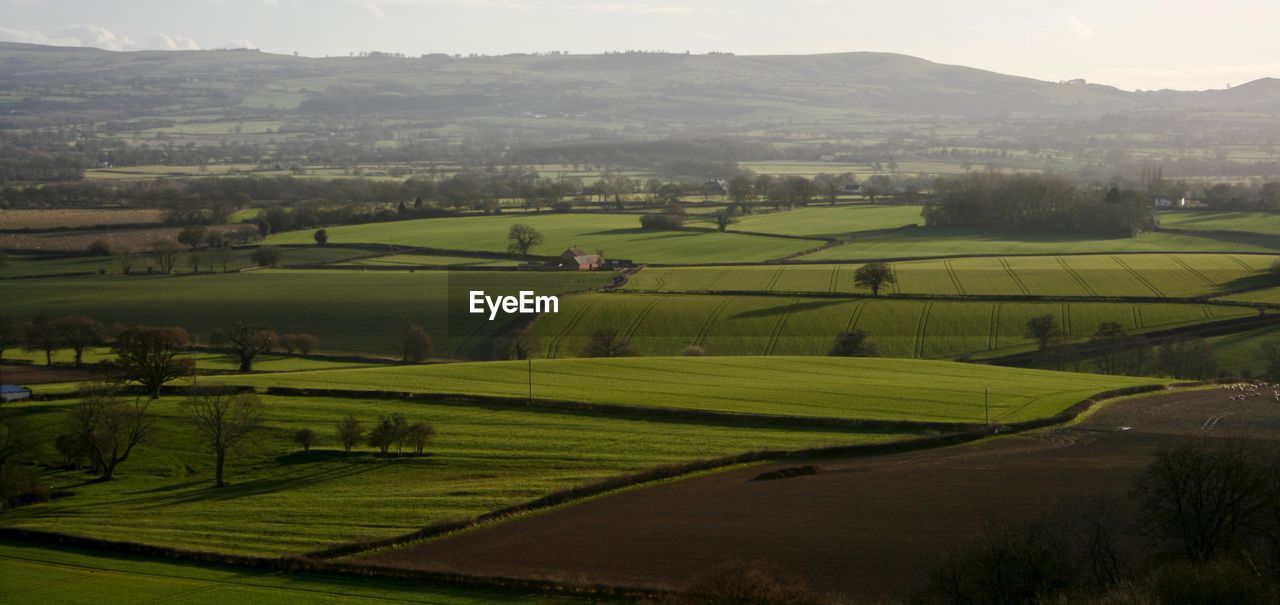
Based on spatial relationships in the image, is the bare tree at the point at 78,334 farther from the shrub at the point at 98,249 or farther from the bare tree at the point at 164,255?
the shrub at the point at 98,249

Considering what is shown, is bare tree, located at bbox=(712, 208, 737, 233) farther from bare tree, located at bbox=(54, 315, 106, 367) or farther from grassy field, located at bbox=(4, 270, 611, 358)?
bare tree, located at bbox=(54, 315, 106, 367)

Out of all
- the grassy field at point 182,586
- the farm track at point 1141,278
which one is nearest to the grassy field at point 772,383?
the grassy field at point 182,586

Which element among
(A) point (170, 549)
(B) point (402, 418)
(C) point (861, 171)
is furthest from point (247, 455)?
(C) point (861, 171)

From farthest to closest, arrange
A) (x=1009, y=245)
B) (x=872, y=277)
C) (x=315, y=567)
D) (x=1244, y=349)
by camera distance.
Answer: (x=1009, y=245) < (x=872, y=277) < (x=1244, y=349) < (x=315, y=567)

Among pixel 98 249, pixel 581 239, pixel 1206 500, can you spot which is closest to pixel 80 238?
pixel 98 249

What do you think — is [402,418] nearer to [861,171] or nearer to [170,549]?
[170,549]

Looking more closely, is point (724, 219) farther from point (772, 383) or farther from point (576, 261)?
point (772, 383)

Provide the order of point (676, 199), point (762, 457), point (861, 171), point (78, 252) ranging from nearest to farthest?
point (762, 457)
point (78, 252)
point (676, 199)
point (861, 171)
